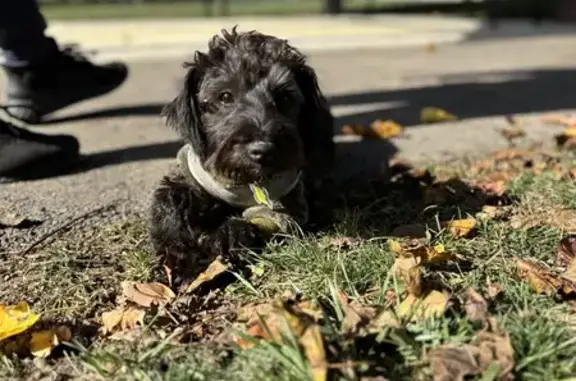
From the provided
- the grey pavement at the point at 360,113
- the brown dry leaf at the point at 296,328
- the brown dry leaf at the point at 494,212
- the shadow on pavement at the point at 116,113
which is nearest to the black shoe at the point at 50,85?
the grey pavement at the point at 360,113

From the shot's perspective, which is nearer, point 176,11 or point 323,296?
point 323,296

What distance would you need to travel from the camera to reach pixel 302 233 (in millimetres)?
3113

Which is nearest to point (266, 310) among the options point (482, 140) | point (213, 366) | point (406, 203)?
point (213, 366)

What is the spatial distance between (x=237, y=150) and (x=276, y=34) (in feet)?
28.0

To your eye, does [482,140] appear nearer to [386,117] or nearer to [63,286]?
[386,117]

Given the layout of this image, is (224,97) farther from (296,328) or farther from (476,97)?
(476,97)

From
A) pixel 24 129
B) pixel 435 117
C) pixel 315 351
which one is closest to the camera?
pixel 315 351

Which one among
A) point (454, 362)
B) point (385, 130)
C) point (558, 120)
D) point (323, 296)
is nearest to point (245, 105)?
point (323, 296)

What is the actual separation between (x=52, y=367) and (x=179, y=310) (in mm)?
458

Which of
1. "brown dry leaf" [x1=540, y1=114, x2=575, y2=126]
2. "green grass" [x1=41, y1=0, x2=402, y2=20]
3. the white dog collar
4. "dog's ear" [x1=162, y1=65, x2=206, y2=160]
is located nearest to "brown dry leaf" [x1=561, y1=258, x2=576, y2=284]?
the white dog collar

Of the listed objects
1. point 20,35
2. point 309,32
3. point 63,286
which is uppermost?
point 20,35

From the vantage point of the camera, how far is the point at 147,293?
273 centimetres

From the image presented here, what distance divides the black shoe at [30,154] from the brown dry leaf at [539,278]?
99.0 inches

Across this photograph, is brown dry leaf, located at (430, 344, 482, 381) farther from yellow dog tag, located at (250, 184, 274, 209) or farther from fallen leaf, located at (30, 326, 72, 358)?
yellow dog tag, located at (250, 184, 274, 209)
